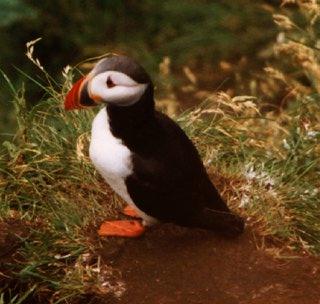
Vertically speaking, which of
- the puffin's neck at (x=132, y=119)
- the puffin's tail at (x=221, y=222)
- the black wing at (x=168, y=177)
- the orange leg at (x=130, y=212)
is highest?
the puffin's neck at (x=132, y=119)

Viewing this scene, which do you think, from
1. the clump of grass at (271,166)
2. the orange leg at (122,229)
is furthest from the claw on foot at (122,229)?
the clump of grass at (271,166)

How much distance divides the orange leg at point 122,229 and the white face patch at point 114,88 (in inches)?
24.8

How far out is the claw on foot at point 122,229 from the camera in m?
3.55

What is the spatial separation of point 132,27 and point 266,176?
Answer: 2148 millimetres

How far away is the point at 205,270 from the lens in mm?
3434

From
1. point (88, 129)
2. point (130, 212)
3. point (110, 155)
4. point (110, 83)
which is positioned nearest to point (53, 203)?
point (130, 212)

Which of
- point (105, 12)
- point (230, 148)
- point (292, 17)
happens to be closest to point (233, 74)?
point (292, 17)

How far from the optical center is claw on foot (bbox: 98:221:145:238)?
3.55m

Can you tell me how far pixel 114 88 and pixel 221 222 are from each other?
0.69 m

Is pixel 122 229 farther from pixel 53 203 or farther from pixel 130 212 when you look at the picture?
pixel 53 203

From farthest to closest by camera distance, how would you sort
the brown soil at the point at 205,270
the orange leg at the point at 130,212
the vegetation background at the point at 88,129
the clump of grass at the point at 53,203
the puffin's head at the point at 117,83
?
the orange leg at the point at 130,212
the vegetation background at the point at 88,129
the clump of grass at the point at 53,203
the brown soil at the point at 205,270
the puffin's head at the point at 117,83

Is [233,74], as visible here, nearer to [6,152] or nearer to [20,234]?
[6,152]

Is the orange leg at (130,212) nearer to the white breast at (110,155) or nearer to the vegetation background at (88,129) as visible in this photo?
the vegetation background at (88,129)

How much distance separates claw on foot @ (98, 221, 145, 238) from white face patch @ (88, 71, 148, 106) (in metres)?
0.63
